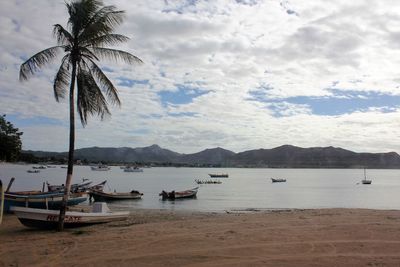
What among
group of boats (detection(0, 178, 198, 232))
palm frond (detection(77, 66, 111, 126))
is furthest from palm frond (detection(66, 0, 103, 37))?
group of boats (detection(0, 178, 198, 232))

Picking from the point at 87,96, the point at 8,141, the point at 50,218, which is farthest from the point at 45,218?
the point at 8,141

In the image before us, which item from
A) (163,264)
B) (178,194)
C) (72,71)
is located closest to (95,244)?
(163,264)

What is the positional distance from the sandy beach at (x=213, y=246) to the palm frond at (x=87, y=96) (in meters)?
4.91

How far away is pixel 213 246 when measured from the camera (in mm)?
13281

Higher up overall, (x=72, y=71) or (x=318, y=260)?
(x=72, y=71)

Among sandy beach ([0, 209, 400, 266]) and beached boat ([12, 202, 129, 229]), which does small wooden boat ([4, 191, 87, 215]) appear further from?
sandy beach ([0, 209, 400, 266])

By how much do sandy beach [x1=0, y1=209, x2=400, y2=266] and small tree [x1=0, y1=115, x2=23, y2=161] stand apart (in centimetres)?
1002

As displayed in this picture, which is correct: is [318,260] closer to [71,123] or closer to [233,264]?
[233,264]

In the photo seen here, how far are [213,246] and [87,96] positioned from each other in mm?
8400

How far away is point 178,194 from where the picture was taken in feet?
183

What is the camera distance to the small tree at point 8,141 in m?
27.2

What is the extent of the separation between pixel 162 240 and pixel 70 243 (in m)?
3.09

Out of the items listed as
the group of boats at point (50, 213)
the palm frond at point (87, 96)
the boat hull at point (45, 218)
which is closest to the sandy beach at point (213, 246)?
the boat hull at point (45, 218)

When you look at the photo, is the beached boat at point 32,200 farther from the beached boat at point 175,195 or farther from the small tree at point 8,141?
the beached boat at point 175,195
